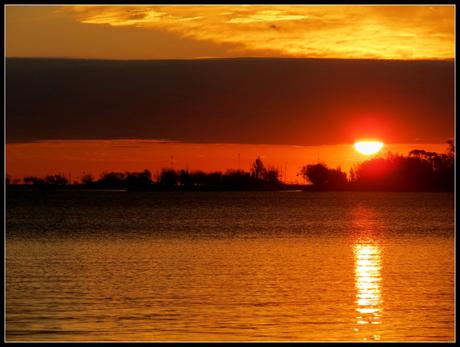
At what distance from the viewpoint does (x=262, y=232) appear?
226ft

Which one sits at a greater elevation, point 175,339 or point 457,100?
point 457,100

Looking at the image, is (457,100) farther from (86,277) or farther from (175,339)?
(86,277)

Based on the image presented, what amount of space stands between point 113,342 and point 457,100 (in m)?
10.1

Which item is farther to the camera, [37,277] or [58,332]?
[37,277]

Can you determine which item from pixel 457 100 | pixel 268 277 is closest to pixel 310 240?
pixel 268 277

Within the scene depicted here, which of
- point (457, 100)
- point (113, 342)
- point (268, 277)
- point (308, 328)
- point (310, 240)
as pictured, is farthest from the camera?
point (310, 240)

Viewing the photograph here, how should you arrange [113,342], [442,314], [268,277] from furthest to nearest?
[268,277] → [442,314] → [113,342]

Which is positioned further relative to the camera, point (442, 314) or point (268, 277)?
point (268, 277)

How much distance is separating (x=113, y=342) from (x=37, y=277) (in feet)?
46.3

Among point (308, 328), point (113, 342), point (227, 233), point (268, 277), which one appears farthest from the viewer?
point (227, 233)

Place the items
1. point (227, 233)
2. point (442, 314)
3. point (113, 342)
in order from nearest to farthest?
point (113, 342) < point (442, 314) < point (227, 233)

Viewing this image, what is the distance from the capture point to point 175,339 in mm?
22547

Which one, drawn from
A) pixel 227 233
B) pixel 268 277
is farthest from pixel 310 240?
pixel 268 277

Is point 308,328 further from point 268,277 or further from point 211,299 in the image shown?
point 268,277
